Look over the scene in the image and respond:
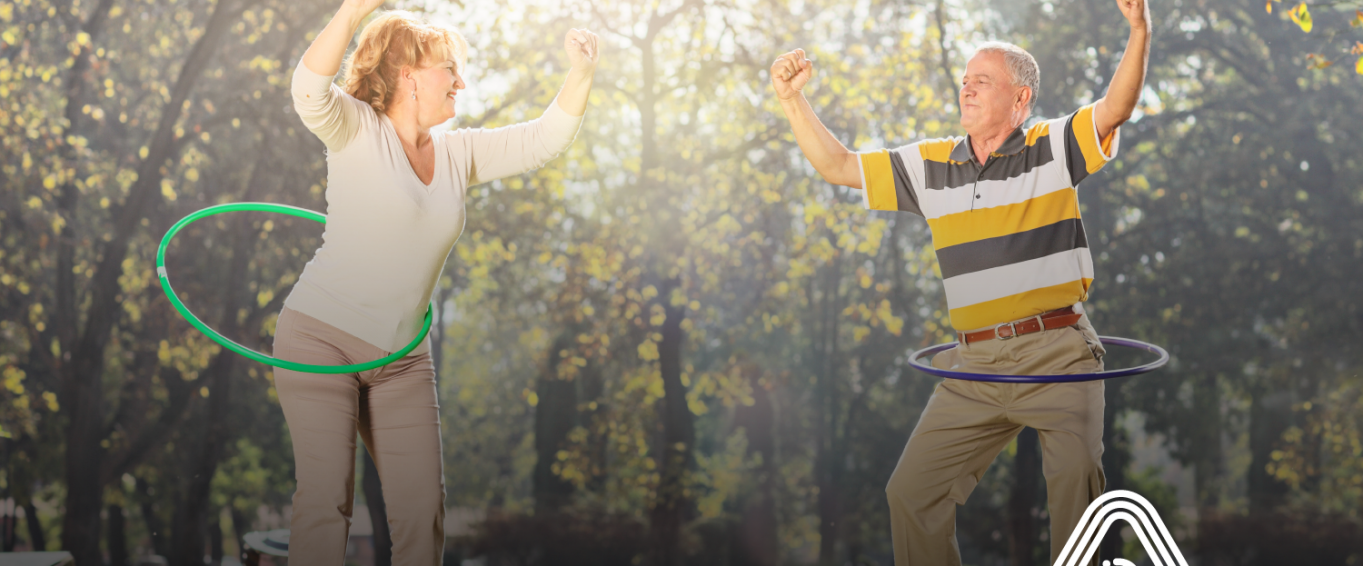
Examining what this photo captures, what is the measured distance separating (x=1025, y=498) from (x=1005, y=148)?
444 centimetres

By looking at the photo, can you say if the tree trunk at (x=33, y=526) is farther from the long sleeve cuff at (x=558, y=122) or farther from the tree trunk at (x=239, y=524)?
the long sleeve cuff at (x=558, y=122)

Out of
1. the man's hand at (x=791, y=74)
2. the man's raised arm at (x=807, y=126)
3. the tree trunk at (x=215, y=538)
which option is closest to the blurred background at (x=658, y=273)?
the tree trunk at (x=215, y=538)

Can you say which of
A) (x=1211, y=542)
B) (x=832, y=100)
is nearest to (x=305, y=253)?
(x=832, y=100)

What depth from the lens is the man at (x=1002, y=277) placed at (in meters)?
2.44

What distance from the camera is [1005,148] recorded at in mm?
2525

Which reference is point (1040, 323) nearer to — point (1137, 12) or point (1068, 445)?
point (1068, 445)

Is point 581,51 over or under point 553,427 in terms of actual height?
over

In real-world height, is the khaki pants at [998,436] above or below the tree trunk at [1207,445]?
above

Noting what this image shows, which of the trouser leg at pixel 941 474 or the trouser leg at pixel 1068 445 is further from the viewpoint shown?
the trouser leg at pixel 941 474

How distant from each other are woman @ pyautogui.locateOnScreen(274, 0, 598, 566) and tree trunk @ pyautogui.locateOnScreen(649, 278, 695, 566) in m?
3.78

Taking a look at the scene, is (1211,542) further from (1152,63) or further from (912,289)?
(1152,63)

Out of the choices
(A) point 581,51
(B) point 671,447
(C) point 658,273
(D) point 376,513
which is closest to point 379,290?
(A) point 581,51

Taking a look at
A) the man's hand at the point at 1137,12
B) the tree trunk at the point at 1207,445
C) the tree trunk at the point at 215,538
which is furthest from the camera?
the tree trunk at the point at 215,538

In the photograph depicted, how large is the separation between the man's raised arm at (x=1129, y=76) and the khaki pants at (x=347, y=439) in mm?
1971
